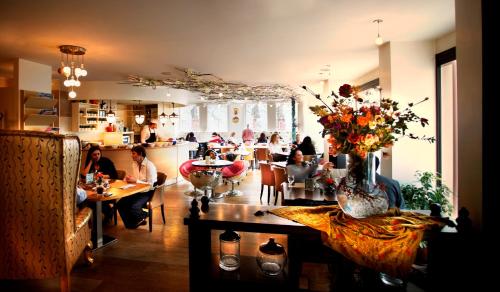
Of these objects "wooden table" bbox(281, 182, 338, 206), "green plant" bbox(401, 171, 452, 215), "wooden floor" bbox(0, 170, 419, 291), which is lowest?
"wooden floor" bbox(0, 170, 419, 291)

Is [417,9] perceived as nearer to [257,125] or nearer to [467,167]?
[467,167]

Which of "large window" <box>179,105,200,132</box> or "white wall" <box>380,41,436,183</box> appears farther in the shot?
"large window" <box>179,105,200,132</box>

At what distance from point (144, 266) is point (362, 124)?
2824 mm

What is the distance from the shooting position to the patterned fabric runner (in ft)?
4.44

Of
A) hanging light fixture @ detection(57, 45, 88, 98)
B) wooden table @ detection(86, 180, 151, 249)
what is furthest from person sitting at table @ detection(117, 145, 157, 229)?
hanging light fixture @ detection(57, 45, 88, 98)

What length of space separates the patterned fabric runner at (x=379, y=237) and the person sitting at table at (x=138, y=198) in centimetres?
332

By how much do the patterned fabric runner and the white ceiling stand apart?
2492 millimetres

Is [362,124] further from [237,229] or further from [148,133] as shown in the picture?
[148,133]

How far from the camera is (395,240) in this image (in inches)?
53.4

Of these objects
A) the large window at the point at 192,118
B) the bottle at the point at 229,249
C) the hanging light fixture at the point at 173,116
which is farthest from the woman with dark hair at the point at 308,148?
the large window at the point at 192,118

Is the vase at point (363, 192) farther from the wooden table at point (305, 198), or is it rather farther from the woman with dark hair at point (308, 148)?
the woman with dark hair at point (308, 148)

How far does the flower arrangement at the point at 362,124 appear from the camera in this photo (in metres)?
1.46

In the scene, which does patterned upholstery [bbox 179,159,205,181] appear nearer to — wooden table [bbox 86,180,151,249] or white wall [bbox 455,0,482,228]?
wooden table [bbox 86,180,151,249]

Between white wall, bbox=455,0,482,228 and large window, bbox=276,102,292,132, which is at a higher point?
large window, bbox=276,102,292,132
